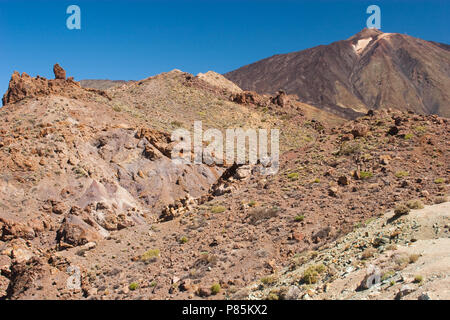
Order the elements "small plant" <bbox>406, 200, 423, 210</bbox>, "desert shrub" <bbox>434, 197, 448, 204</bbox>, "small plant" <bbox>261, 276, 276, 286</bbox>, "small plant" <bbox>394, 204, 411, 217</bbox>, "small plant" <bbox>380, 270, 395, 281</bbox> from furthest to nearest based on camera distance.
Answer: "desert shrub" <bbox>434, 197, 448, 204</bbox> → "small plant" <bbox>406, 200, 423, 210</bbox> → "small plant" <bbox>394, 204, 411, 217</bbox> → "small plant" <bbox>261, 276, 276, 286</bbox> → "small plant" <bbox>380, 270, 395, 281</bbox>

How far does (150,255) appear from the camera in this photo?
44.3 ft

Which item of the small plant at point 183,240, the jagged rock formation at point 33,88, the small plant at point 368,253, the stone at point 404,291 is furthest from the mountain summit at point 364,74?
the stone at point 404,291

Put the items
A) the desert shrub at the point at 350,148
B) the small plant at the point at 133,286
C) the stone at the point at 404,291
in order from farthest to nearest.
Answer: the desert shrub at the point at 350,148 < the small plant at the point at 133,286 < the stone at the point at 404,291

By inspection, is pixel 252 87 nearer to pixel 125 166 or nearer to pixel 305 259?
pixel 125 166

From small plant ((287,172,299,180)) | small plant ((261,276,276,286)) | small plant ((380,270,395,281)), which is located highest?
small plant ((287,172,299,180))

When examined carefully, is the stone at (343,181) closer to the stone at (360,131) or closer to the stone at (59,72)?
the stone at (360,131)

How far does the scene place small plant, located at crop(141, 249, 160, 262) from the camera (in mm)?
13297

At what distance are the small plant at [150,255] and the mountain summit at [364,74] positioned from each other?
83731 mm

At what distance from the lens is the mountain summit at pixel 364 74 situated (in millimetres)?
113750

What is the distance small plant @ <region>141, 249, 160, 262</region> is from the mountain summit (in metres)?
83.7

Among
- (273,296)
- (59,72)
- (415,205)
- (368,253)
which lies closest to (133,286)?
(273,296)

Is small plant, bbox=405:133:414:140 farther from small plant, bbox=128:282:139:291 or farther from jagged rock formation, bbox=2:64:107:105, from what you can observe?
jagged rock formation, bbox=2:64:107:105

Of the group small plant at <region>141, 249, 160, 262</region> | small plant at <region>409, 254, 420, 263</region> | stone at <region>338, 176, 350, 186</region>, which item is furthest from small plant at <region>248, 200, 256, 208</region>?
small plant at <region>409, 254, 420, 263</region>

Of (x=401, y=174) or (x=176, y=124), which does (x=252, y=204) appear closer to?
(x=401, y=174)
